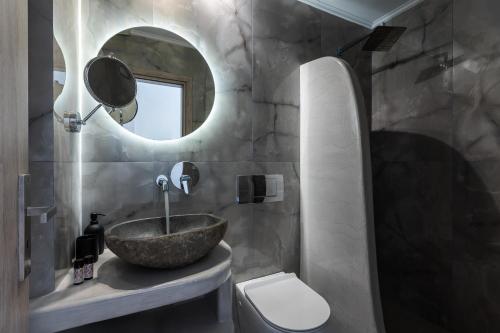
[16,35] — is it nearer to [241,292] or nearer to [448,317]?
[241,292]

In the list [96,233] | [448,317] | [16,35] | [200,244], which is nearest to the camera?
[16,35]

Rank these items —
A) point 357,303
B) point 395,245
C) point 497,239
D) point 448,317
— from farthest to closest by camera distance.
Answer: point 395,245 < point 448,317 < point 497,239 < point 357,303

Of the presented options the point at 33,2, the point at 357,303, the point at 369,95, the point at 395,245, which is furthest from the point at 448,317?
the point at 33,2

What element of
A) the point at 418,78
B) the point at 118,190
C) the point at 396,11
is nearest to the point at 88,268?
the point at 118,190

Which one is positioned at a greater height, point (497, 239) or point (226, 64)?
point (226, 64)

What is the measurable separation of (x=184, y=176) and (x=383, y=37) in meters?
1.52

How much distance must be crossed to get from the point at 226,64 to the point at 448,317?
2086mm

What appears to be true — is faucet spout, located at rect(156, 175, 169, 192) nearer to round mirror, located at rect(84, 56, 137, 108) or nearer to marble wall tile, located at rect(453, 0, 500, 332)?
round mirror, located at rect(84, 56, 137, 108)

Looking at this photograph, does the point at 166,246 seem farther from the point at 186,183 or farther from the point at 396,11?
the point at 396,11

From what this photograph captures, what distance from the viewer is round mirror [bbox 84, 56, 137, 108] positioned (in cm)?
91

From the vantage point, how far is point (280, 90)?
1.53m

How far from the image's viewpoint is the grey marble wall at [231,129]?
42.5 inches

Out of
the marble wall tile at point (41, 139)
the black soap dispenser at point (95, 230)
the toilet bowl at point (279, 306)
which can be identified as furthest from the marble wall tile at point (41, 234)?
the toilet bowl at point (279, 306)

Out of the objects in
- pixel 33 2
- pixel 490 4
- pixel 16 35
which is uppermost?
pixel 490 4
